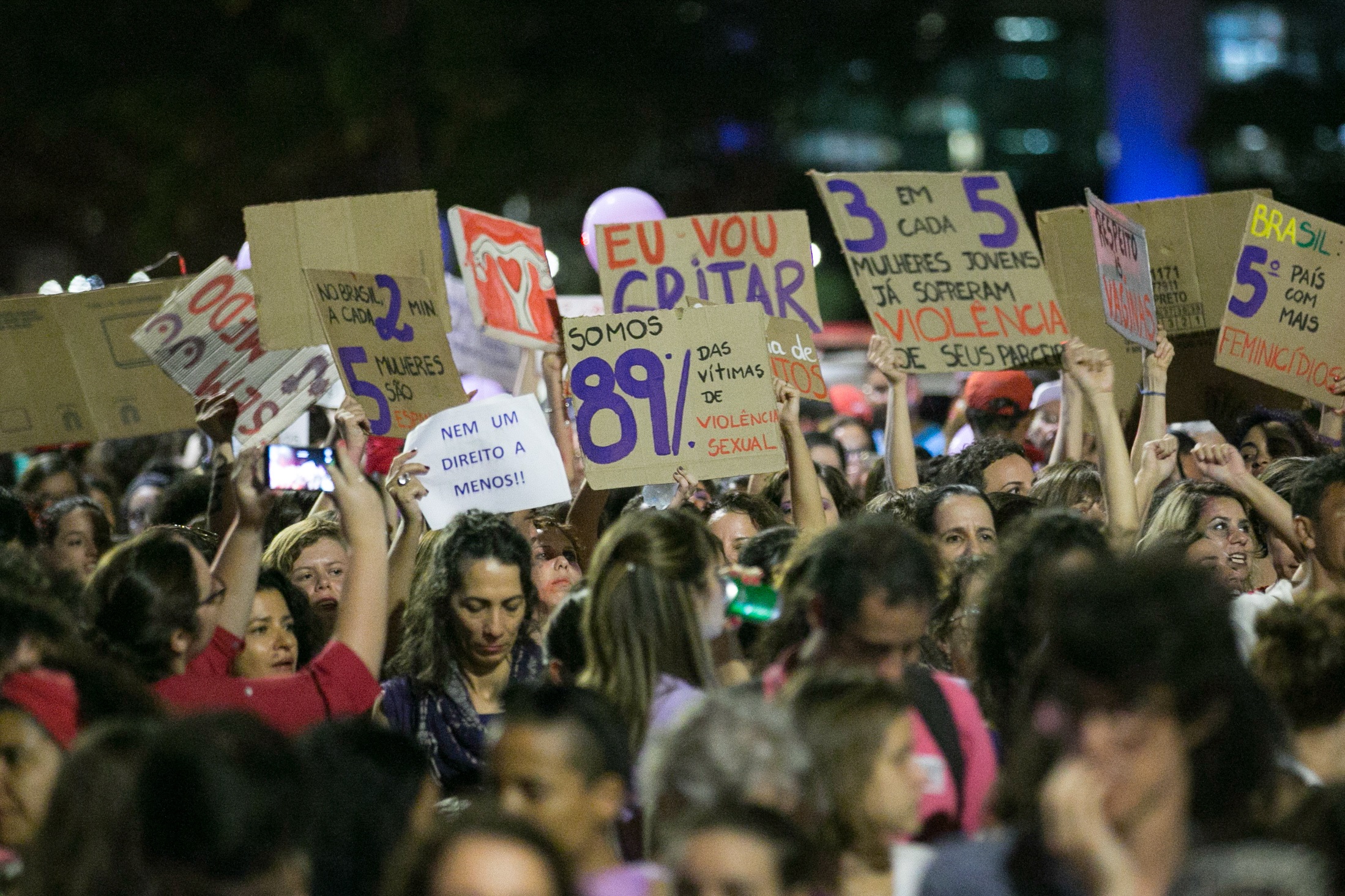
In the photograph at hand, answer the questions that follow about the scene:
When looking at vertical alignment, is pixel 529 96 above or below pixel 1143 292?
above

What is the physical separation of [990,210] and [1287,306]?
4.09 ft

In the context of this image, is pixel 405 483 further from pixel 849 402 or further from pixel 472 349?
pixel 849 402

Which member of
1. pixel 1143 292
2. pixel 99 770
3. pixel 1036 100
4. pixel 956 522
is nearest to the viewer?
pixel 99 770

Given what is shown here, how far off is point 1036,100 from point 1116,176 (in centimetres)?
1840

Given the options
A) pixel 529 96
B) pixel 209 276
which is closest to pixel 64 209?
pixel 529 96

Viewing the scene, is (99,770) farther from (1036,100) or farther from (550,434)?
(1036,100)

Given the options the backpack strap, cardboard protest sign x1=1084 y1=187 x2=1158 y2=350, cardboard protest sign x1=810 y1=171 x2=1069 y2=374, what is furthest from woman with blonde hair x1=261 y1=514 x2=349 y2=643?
cardboard protest sign x1=1084 y1=187 x2=1158 y2=350

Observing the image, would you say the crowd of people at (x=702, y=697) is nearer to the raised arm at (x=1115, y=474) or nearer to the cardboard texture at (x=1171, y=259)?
the raised arm at (x=1115, y=474)

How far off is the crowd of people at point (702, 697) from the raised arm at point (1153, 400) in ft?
1.07

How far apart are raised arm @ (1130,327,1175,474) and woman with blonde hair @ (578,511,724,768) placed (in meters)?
2.79

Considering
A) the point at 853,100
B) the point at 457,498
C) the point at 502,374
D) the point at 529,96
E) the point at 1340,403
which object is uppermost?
the point at 853,100

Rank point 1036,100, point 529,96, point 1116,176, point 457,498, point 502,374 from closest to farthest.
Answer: point 457,498 < point 502,374 < point 529,96 < point 1116,176 < point 1036,100

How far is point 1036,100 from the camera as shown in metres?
48.0

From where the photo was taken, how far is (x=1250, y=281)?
7.03m
